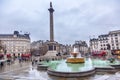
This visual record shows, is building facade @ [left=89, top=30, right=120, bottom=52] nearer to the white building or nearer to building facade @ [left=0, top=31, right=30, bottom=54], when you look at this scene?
the white building

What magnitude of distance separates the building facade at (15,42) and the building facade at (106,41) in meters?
55.6

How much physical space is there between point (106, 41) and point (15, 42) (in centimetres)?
7071

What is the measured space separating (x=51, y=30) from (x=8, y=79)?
56221mm

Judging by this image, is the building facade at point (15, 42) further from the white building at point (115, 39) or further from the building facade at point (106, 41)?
the white building at point (115, 39)

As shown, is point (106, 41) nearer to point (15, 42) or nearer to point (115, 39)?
point (115, 39)

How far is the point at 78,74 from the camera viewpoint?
2444cm

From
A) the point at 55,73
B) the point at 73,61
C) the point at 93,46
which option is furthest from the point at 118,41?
the point at 55,73

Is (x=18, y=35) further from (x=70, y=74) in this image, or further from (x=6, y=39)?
(x=70, y=74)

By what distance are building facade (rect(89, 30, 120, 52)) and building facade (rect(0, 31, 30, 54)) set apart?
55.6 metres

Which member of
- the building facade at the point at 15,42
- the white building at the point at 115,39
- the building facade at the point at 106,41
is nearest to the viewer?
the white building at the point at 115,39

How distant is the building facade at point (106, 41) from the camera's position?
13341 centimetres

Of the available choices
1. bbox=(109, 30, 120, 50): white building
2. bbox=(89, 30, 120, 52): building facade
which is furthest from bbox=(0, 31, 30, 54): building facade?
bbox=(109, 30, 120, 50): white building

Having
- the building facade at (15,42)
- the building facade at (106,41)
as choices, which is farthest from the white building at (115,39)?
the building facade at (15,42)

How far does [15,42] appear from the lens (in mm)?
155625
